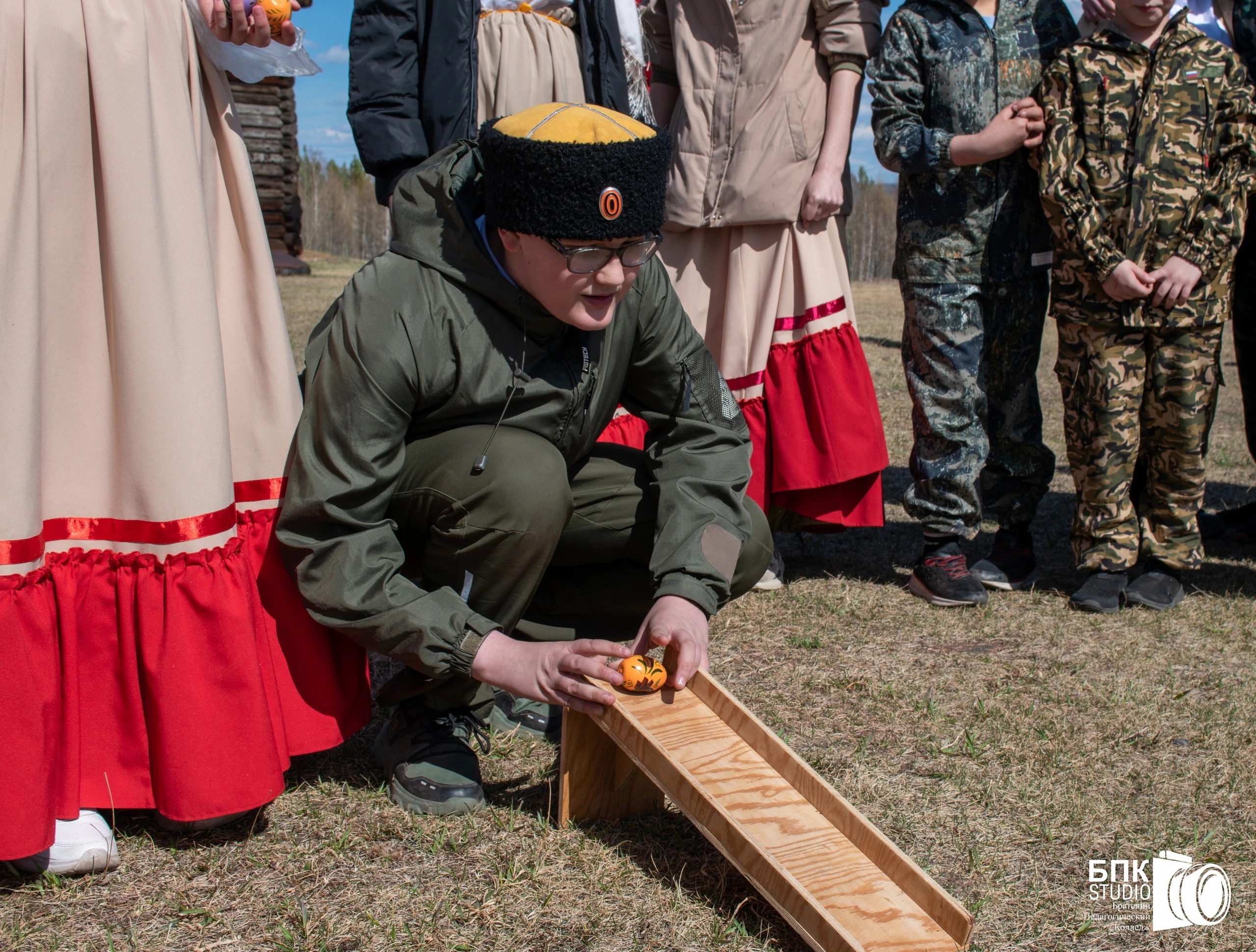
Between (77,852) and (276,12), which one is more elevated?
(276,12)

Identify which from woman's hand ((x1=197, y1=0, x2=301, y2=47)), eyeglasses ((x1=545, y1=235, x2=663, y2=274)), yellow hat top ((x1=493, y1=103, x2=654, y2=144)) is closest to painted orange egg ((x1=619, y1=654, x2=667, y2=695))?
eyeglasses ((x1=545, y1=235, x2=663, y2=274))

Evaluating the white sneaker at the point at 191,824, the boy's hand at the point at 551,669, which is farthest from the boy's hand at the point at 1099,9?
the white sneaker at the point at 191,824

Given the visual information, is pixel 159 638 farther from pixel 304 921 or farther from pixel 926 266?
pixel 926 266

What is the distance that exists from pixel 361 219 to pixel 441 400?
73.1 metres

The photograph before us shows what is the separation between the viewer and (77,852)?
207cm

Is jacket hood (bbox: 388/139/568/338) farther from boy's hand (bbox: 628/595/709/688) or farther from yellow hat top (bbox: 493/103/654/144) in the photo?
boy's hand (bbox: 628/595/709/688)

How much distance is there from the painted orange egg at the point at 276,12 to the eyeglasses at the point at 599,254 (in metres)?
0.73

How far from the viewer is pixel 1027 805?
242cm

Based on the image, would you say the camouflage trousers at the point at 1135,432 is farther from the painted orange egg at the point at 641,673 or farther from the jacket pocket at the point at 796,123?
the painted orange egg at the point at 641,673

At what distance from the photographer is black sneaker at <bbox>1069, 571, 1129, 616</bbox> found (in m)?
3.60

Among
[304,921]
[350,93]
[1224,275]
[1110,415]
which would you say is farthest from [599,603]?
[1224,275]

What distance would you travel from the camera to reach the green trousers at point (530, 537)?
2.23m

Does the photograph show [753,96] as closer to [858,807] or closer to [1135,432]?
[1135,432]

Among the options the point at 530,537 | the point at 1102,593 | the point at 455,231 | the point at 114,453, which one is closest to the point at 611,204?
the point at 455,231
